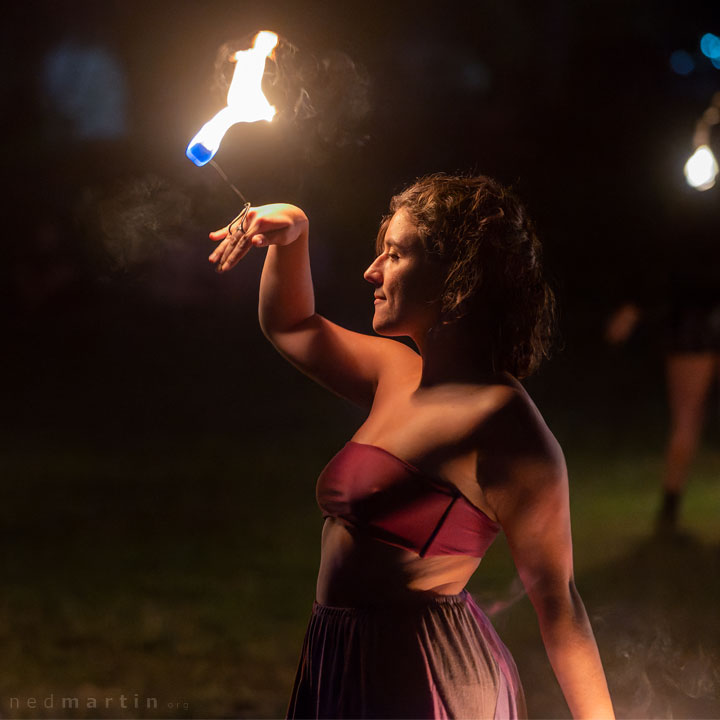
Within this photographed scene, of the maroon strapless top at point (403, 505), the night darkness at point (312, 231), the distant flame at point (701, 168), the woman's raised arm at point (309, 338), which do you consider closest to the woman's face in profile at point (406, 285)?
the woman's raised arm at point (309, 338)

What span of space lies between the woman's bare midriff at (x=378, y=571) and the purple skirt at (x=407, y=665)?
20 mm

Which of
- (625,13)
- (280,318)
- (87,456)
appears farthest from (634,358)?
(280,318)

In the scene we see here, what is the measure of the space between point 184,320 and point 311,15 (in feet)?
6.76

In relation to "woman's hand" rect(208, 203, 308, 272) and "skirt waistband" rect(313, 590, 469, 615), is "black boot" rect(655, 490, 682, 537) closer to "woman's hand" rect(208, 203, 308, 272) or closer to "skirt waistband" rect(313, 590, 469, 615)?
"skirt waistband" rect(313, 590, 469, 615)

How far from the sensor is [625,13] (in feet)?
7.71

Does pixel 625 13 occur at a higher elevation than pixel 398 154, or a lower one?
higher

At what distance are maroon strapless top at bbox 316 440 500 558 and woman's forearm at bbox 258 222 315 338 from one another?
0.34m

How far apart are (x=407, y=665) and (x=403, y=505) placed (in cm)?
26

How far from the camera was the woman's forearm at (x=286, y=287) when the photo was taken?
64.0 inches

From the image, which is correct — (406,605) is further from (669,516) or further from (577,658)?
(669,516)

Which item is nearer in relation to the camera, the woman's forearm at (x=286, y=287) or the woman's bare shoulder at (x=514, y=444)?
the woman's bare shoulder at (x=514, y=444)

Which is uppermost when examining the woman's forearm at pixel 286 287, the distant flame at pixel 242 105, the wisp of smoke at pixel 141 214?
the distant flame at pixel 242 105

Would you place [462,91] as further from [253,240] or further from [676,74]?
[253,240]

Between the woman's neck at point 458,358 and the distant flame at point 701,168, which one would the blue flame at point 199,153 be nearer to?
the woman's neck at point 458,358
